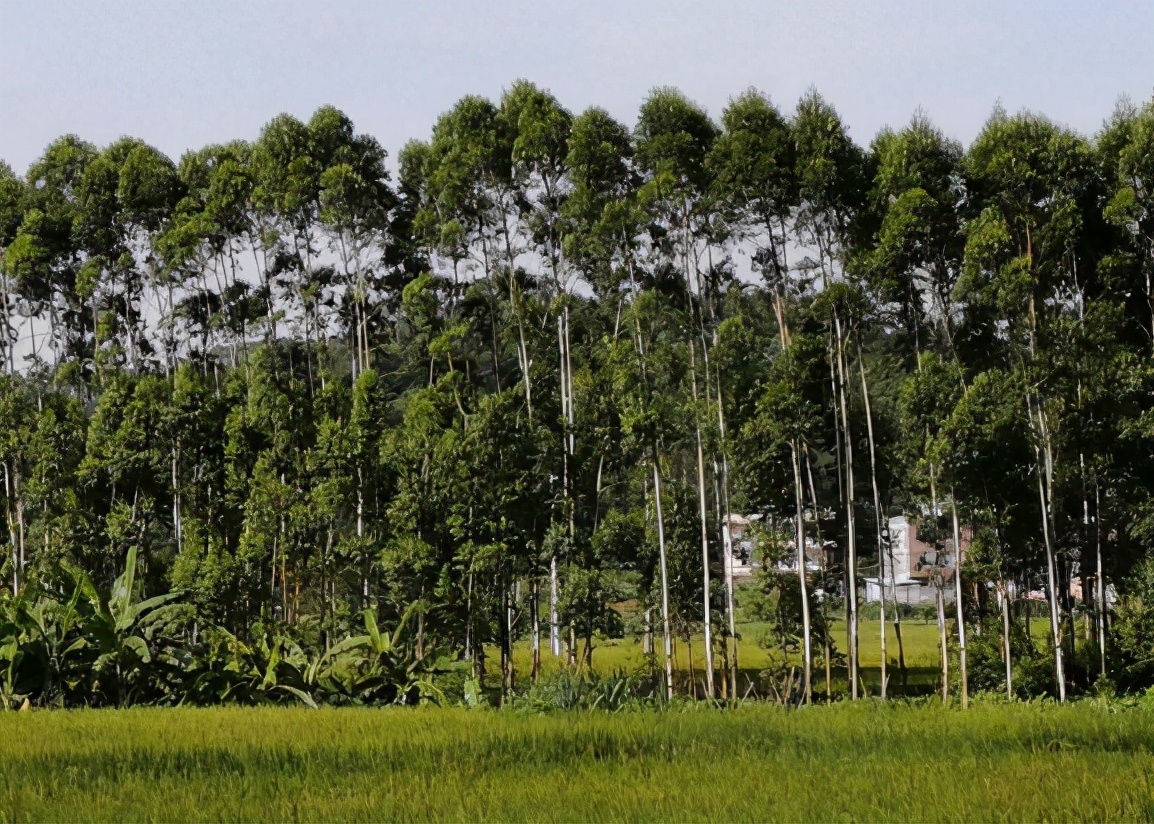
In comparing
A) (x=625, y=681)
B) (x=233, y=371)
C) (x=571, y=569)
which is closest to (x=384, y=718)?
(x=625, y=681)

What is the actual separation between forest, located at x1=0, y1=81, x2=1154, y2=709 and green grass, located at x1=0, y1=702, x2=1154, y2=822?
575 inches

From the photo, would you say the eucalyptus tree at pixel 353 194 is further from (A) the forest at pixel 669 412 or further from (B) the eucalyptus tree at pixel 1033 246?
(B) the eucalyptus tree at pixel 1033 246

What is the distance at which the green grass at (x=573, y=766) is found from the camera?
4977mm

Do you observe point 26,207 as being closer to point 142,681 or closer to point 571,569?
point 571,569

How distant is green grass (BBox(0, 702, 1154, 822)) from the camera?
4.98 meters

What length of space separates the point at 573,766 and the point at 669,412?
18767mm

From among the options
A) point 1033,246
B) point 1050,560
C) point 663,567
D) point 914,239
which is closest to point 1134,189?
point 1033,246

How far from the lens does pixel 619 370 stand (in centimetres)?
2509

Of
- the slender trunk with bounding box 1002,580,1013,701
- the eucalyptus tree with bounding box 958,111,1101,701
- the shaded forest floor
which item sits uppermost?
the eucalyptus tree with bounding box 958,111,1101,701

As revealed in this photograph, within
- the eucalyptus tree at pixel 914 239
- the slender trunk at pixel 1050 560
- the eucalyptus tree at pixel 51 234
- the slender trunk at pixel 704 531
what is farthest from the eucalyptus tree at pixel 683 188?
the eucalyptus tree at pixel 51 234

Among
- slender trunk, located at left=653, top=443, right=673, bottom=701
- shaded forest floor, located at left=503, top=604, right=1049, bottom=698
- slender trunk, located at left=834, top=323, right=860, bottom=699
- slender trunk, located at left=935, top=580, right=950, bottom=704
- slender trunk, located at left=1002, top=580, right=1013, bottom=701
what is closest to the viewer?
slender trunk, located at left=653, top=443, right=673, bottom=701

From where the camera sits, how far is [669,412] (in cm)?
2480

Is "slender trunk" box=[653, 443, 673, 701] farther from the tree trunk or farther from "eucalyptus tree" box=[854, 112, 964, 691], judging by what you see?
"eucalyptus tree" box=[854, 112, 964, 691]

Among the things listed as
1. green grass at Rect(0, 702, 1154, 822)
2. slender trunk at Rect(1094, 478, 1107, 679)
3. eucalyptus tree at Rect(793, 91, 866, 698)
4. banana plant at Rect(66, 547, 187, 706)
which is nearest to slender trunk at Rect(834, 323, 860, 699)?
eucalyptus tree at Rect(793, 91, 866, 698)
